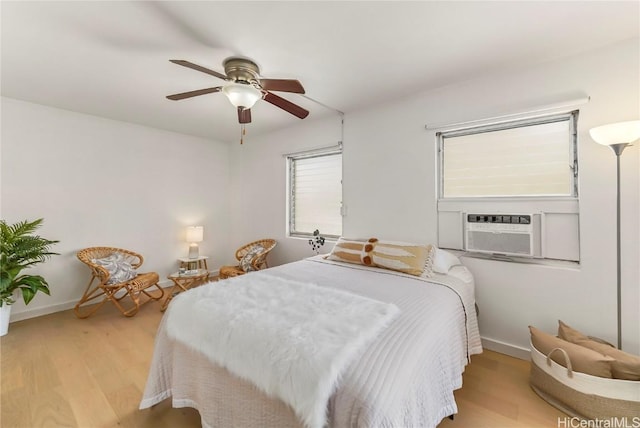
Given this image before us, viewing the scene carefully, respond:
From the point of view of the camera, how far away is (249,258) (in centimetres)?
382

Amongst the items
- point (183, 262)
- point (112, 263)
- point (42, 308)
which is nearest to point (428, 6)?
point (112, 263)

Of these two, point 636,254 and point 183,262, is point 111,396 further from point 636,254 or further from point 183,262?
point 636,254

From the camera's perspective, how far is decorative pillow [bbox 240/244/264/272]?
12.2ft

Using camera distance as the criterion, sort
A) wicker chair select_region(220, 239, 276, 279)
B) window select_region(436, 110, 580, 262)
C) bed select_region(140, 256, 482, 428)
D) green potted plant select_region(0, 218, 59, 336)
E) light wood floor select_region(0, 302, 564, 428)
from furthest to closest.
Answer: wicker chair select_region(220, 239, 276, 279), green potted plant select_region(0, 218, 59, 336), window select_region(436, 110, 580, 262), light wood floor select_region(0, 302, 564, 428), bed select_region(140, 256, 482, 428)

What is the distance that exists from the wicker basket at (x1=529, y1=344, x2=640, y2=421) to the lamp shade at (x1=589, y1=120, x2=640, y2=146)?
140 centimetres

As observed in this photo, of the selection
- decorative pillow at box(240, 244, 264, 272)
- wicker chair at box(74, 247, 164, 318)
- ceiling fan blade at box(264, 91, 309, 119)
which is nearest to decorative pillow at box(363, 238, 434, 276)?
ceiling fan blade at box(264, 91, 309, 119)

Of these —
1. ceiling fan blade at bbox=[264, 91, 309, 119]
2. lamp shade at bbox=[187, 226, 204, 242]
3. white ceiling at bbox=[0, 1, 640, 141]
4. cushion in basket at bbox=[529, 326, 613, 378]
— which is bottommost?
cushion in basket at bbox=[529, 326, 613, 378]

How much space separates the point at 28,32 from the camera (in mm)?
1805

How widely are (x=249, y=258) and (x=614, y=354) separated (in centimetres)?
358

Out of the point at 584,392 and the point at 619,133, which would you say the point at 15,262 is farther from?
the point at 619,133

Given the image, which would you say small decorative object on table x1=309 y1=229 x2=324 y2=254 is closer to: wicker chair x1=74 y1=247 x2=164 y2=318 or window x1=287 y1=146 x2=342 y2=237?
window x1=287 y1=146 x2=342 y2=237

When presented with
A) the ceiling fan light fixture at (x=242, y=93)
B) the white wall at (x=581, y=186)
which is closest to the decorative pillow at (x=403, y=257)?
the white wall at (x=581, y=186)

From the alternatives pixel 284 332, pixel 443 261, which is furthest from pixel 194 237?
pixel 443 261

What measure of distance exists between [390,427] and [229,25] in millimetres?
2273
